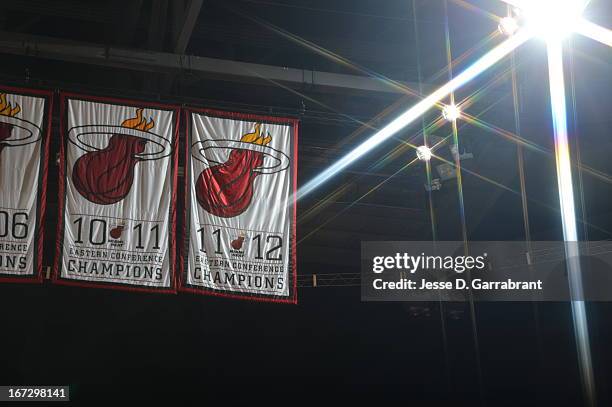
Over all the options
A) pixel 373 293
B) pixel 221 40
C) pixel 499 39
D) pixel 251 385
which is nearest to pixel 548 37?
Answer: pixel 499 39

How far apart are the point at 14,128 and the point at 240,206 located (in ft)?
7.06

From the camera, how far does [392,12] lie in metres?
7.82

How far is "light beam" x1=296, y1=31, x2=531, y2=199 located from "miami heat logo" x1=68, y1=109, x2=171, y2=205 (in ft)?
10.3

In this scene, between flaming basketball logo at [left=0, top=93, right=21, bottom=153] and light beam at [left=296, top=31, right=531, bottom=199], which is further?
light beam at [left=296, top=31, right=531, bottom=199]

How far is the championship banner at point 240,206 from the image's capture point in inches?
258

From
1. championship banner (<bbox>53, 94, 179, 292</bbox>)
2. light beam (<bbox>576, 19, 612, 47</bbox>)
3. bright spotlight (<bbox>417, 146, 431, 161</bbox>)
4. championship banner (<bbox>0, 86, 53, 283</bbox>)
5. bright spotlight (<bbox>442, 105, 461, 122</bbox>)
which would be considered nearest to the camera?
championship banner (<bbox>0, 86, 53, 283</bbox>)

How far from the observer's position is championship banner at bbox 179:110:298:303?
21.5ft

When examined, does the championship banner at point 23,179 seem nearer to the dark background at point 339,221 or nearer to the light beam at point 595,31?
the dark background at point 339,221

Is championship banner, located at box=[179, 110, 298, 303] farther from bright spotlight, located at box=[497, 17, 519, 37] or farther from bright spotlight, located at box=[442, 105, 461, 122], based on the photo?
bright spotlight, located at box=[497, 17, 519, 37]

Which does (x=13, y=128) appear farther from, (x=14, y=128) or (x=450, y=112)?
(x=450, y=112)

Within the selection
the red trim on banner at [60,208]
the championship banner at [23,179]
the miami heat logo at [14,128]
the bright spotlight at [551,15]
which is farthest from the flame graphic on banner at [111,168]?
the bright spotlight at [551,15]

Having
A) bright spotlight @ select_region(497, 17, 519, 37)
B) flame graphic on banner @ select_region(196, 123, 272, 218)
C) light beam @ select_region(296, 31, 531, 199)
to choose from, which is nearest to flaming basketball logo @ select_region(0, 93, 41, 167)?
flame graphic on banner @ select_region(196, 123, 272, 218)

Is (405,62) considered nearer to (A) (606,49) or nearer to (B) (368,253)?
(A) (606,49)

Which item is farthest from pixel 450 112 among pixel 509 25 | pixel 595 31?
pixel 595 31
